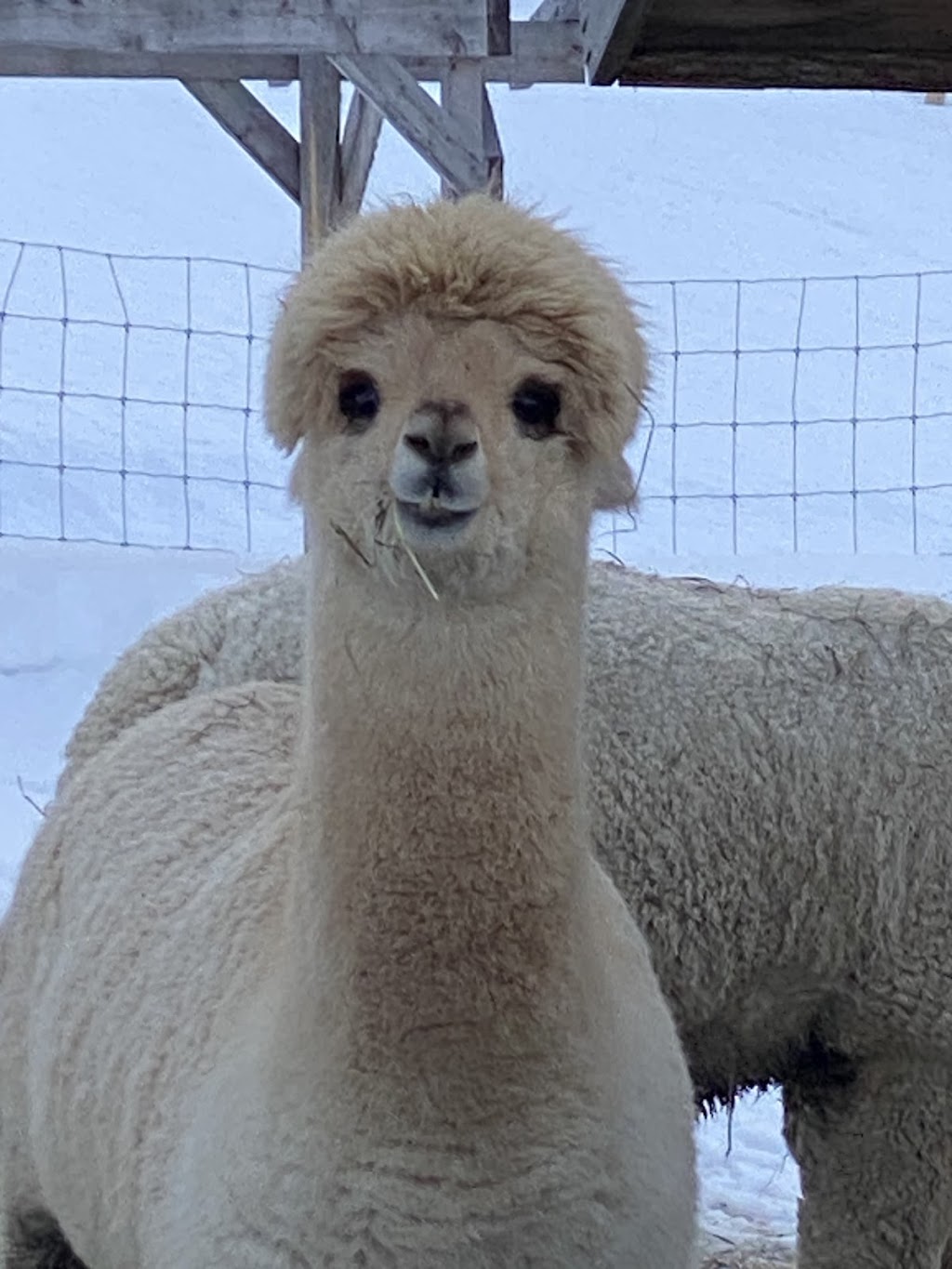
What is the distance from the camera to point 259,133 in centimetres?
654

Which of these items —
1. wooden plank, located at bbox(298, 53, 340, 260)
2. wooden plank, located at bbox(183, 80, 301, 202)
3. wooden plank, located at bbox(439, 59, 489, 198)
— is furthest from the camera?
wooden plank, located at bbox(183, 80, 301, 202)

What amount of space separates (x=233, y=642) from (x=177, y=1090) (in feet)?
4.90

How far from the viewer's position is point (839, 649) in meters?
4.10

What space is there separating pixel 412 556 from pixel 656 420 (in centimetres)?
953

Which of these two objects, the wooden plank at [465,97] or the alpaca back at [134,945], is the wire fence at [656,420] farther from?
the alpaca back at [134,945]

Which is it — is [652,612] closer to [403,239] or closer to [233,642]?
[233,642]

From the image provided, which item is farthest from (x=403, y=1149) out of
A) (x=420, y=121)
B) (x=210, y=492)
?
(x=210, y=492)

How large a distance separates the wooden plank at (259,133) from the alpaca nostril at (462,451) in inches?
171

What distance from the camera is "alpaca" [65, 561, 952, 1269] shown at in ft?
13.0

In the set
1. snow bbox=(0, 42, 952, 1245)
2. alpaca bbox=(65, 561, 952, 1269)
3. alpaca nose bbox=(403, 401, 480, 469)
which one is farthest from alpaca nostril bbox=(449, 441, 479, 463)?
alpaca bbox=(65, 561, 952, 1269)

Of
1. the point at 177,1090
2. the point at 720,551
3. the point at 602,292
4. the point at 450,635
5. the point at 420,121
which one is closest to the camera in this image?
the point at 450,635

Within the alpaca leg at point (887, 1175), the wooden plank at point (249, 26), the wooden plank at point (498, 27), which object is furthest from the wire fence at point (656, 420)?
the alpaca leg at point (887, 1175)

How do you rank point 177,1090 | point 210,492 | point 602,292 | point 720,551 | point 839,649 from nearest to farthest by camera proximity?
point 602,292 → point 177,1090 → point 839,649 → point 720,551 → point 210,492

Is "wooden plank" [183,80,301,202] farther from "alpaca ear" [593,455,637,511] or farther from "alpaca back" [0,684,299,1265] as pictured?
"alpaca ear" [593,455,637,511]
